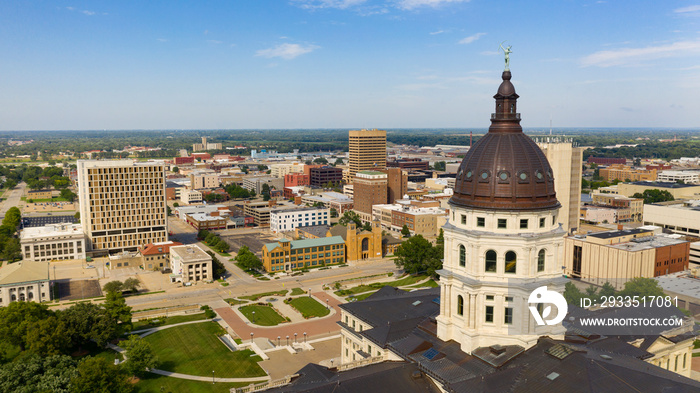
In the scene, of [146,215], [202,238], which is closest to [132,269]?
[146,215]

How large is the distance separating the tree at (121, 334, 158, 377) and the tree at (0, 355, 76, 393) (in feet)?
22.9

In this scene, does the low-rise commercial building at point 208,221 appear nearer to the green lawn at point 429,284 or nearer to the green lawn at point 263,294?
the green lawn at point 263,294

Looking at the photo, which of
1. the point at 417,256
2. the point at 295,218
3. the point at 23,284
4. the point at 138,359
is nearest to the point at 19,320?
the point at 138,359

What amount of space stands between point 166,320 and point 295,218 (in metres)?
84.5

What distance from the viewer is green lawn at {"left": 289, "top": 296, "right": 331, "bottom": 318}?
96000 mm

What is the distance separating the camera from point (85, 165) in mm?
145125

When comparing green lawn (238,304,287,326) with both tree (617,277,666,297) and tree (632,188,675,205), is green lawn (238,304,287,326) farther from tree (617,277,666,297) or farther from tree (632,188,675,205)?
tree (632,188,675,205)

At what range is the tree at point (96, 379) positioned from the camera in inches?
2231

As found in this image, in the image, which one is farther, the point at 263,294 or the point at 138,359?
the point at 263,294

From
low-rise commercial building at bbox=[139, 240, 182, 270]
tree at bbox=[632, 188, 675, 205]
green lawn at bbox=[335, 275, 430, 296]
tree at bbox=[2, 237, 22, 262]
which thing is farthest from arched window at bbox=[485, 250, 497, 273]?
tree at bbox=[632, 188, 675, 205]

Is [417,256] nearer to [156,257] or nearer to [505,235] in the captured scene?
[156,257]

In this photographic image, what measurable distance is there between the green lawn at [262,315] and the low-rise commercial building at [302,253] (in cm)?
2532

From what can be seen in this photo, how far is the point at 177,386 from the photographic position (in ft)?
219

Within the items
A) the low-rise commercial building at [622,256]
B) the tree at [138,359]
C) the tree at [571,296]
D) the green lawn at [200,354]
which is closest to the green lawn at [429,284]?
the low-rise commercial building at [622,256]
